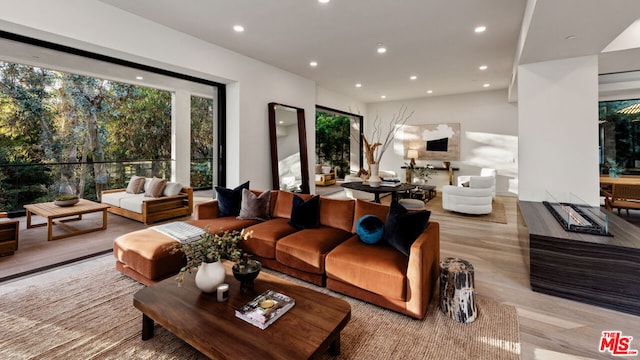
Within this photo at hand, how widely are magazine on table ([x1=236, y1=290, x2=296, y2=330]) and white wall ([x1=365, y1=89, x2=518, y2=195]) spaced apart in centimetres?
806

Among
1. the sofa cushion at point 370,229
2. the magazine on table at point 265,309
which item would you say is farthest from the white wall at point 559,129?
the magazine on table at point 265,309

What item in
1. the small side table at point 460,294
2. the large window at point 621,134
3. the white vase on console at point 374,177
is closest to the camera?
the small side table at point 460,294

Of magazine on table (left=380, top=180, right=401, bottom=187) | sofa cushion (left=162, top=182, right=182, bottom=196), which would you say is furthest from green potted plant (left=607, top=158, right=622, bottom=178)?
sofa cushion (left=162, top=182, right=182, bottom=196)

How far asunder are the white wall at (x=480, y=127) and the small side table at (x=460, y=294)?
7.03 metres

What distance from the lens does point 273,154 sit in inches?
219

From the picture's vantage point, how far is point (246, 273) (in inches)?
72.6

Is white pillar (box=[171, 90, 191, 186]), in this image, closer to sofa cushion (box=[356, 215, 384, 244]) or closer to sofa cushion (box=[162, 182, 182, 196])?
sofa cushion (box=[162, 182, 182, 196])

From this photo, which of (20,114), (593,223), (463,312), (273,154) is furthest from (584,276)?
(20,114)

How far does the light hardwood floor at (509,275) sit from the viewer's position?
73.2 inches

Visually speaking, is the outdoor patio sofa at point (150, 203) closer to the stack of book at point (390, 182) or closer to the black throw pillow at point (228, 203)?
the black throw pillow at point (228, 203)

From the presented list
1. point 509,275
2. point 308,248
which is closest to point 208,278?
point 308,248

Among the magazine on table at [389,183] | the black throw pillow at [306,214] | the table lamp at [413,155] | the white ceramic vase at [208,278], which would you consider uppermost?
the table lamp at [413,155]

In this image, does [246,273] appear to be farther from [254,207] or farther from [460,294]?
[254,207]

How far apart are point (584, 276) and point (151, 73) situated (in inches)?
223
